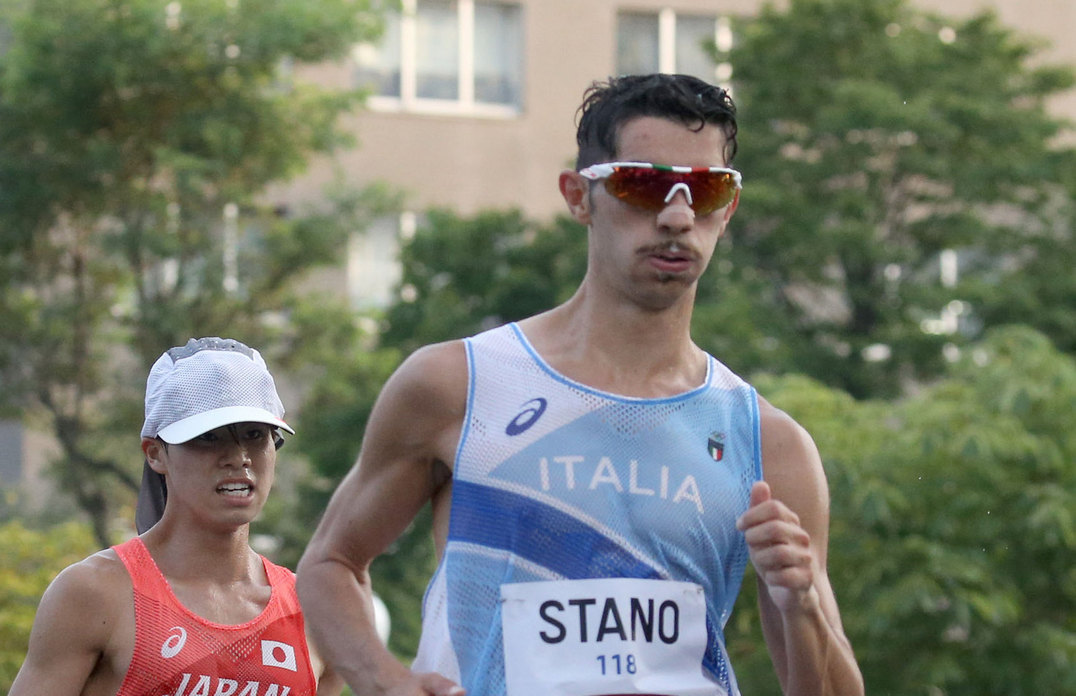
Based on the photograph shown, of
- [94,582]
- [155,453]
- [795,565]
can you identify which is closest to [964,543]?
[155,453]

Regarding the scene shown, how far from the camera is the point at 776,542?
3.04 metres

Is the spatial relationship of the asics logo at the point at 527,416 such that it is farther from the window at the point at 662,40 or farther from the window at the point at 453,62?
the window at the point at 662,40

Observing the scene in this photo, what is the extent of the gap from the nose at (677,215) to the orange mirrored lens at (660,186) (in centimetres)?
1

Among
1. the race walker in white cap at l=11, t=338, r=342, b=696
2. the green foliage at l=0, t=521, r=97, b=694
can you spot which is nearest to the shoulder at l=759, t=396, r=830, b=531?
the race walker in white cap at l=11, t=338, r=342, b=696

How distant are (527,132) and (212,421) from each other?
22117mm

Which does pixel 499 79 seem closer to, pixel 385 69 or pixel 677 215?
pixel 385 69

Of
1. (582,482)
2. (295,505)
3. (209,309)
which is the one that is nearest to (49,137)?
(209,309)

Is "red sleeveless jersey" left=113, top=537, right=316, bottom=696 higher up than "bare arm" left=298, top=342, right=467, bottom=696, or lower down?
lower down

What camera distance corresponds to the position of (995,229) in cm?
1881

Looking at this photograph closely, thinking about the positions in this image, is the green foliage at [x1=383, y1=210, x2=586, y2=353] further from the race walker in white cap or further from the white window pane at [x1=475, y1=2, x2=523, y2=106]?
the race walker in white cap

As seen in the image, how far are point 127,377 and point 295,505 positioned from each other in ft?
7.45

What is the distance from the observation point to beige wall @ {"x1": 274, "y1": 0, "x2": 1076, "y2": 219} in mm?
25516

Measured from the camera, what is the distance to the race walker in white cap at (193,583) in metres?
3.88

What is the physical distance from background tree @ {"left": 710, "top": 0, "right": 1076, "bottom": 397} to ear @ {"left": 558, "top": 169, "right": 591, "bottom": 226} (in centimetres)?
1420
